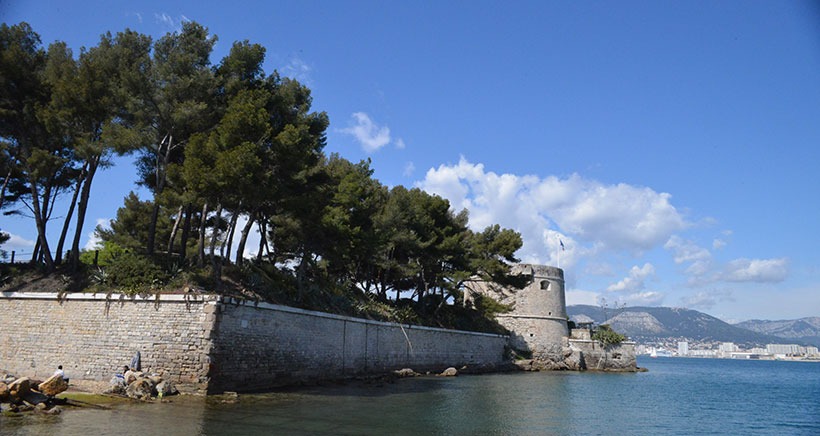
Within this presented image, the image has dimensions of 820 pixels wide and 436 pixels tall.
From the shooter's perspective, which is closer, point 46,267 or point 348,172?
point 46,267

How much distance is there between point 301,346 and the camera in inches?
738

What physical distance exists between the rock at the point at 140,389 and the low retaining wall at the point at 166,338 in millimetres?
941

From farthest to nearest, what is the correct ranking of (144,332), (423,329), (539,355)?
(539,355)
(423,329)
(144,332)

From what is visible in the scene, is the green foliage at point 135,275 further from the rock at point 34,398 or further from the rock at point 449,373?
the rock at point 449,373

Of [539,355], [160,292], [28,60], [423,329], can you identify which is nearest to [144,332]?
[160,292]

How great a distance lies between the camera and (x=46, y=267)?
61.2 ft

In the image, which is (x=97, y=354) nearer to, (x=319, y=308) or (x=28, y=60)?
(x=319, y=308)

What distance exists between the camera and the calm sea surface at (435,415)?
10.7 meters

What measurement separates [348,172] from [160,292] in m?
12.7

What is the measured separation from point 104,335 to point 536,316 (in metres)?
33.4

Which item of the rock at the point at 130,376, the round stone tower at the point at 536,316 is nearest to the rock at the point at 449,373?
the round stone tower at the point at 536,316

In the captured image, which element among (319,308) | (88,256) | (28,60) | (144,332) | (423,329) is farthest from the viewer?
(423,329)

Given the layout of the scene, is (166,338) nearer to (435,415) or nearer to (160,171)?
(160,171)

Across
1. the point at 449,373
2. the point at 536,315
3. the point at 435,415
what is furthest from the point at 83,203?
the point at 536,315
